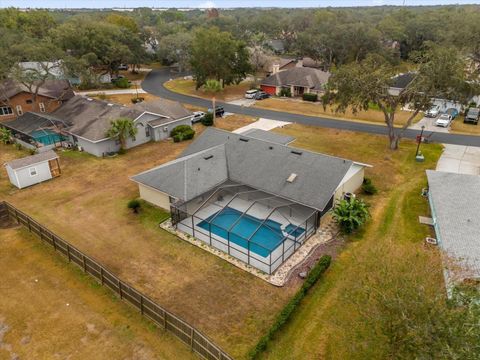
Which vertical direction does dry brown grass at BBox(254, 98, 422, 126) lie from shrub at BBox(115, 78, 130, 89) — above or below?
below

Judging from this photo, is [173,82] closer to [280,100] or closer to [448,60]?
[280,100]

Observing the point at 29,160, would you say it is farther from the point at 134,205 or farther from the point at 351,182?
the point at 351,182

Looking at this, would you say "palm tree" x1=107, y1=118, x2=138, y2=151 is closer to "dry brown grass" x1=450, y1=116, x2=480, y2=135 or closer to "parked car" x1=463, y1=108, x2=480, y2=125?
"dry brown grass" x1=450, y1=116, x2=480, y2=135

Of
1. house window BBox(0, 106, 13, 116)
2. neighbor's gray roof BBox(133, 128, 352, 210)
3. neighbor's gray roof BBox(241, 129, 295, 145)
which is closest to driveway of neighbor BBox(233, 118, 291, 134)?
neighbor's gray roof BBox(241, 129, 295, 145)

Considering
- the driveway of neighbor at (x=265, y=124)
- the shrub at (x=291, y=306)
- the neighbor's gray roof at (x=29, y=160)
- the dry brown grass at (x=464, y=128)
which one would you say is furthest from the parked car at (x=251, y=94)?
the shrub at (x=291, y=306)

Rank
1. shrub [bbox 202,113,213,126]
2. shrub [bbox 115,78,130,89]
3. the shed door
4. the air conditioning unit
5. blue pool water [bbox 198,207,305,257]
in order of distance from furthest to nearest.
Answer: shrub [bbox 115,78,130,89] → shrub [bbox 202,113,213,126] → the shed door → blue pool water [bbox 198,207,305,257] → the air conditioning unit

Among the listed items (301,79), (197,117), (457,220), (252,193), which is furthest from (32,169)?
(301,79)

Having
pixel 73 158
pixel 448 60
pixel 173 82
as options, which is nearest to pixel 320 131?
pixel 448 60

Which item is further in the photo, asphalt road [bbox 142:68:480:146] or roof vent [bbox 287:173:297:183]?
asphalt road [bbox 142:68:480:146]
